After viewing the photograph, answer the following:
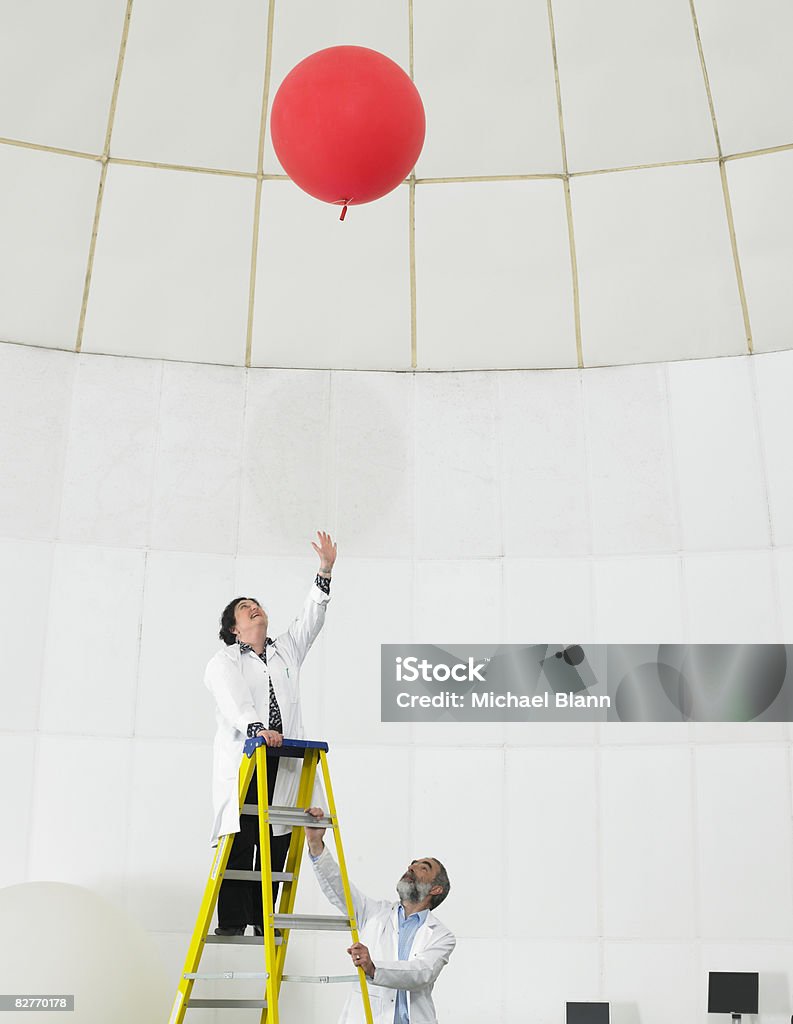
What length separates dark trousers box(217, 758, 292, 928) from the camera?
Result: 15.0 ft

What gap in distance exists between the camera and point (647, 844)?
5.88 meters

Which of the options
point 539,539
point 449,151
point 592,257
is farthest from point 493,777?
point 449,151

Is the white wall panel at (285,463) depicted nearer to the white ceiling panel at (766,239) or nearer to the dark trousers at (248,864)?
the dark trousers at (248,864)

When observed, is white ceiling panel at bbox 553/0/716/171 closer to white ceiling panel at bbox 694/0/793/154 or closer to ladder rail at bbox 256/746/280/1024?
white ceiling panel at bbox 694/0/793/154

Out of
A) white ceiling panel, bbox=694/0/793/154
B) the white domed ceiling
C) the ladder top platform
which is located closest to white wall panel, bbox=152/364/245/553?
the white domed ceiling

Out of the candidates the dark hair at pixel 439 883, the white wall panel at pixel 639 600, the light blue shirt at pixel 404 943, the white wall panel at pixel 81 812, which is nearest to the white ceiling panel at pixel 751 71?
the white wall panel at pixel 639 600

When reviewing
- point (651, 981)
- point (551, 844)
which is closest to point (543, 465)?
point (551, 844)

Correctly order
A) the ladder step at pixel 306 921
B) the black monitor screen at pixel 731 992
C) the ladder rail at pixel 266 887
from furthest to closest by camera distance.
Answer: the black monitor screen at pixel 731 992 < the ladder step at pixel 306 921 < the ladder rail at pixel 266 887

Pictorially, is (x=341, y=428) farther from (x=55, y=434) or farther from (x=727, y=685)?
(x=727, y=685)

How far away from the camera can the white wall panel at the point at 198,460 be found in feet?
20.8

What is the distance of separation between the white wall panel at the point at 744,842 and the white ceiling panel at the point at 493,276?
252 centimetres

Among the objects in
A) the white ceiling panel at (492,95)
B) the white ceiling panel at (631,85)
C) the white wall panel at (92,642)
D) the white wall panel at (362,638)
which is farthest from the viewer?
the white ceiling panel at (492,95)

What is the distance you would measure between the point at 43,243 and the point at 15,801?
3.22m

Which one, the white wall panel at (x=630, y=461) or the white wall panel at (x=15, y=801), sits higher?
the white wall panel at (x=630, y=461)
